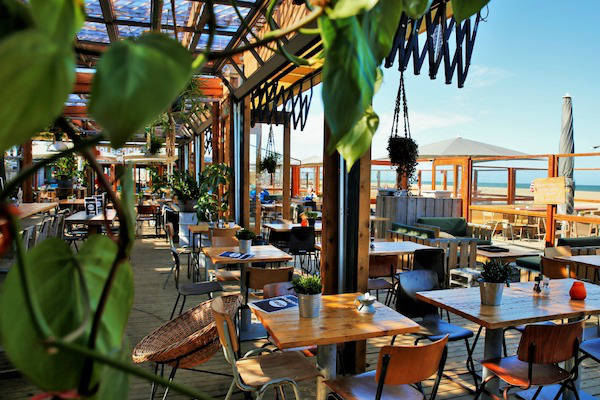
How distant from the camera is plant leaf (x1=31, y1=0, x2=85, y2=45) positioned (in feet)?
0.78

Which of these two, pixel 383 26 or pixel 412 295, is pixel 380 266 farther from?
pixel 383 26

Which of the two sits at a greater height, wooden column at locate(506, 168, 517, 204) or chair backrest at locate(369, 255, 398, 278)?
wooden column at locate(506, 168, 517, 204)

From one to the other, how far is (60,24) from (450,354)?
197 inches

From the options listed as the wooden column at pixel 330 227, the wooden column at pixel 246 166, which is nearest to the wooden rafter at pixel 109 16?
the wooden column at pixel 246 166

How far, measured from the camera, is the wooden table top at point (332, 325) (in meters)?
2.69

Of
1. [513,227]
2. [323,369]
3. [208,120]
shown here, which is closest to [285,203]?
[208,120]

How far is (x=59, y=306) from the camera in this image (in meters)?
0.32

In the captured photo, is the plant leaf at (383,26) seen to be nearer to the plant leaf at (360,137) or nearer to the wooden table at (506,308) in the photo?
Answer: the plant leaf at (360,137)

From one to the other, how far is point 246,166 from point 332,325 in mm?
6140

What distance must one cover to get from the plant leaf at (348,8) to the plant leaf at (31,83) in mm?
202

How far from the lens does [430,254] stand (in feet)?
17.4

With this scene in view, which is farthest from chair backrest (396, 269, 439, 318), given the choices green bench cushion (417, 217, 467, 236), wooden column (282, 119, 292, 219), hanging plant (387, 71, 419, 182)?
wooden column (282, 119, 292, 219)

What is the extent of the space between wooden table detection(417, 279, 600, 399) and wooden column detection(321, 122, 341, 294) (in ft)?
2.68

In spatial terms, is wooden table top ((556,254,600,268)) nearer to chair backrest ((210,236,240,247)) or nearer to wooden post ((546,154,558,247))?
wooden post ((546,154,558,247))
